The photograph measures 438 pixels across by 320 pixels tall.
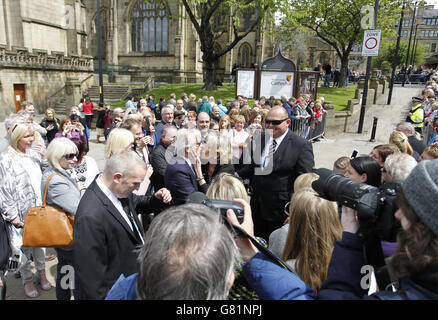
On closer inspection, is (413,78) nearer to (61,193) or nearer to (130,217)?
(130,217)

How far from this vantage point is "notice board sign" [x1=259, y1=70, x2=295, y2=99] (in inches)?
499

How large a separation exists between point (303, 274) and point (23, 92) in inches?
925

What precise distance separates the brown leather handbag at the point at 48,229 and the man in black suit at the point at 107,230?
2.25ft

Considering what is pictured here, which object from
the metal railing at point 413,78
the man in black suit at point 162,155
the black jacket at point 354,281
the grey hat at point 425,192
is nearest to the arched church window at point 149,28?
the metal railing at point 413,78

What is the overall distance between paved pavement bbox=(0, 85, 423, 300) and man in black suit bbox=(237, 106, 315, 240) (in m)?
2.68

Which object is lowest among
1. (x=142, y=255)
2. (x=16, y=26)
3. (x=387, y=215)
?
(x=142, y=255)

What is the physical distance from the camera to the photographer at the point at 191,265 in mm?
1067

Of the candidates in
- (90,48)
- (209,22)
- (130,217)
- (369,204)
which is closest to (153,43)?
(90,48)

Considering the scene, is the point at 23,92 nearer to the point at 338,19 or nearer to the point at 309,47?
the point at 338,19

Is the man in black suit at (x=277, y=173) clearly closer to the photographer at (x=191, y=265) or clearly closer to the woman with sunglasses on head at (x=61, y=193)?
the woman with sunglasses on head at (x=61, y=193)

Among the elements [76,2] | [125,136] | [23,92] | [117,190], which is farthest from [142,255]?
[76,2]

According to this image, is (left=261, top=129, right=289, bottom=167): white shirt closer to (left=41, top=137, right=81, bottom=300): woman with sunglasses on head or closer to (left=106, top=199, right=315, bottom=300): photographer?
(left=41, top=137, right=81, bottom=300): woman with sunglasses on head

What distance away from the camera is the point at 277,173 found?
367 cm
